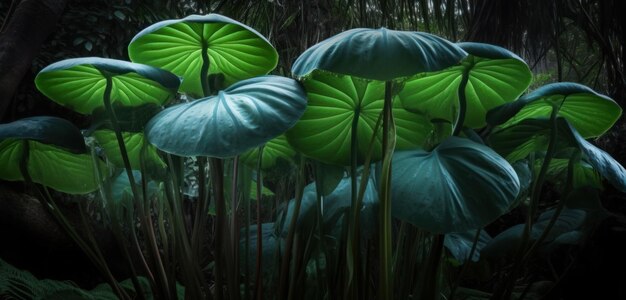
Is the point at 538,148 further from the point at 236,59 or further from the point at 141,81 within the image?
the point at 141,81

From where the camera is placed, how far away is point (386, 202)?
80 cm

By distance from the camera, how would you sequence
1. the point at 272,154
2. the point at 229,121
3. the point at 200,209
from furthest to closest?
the point at 272,154 < the point at 200,209 < the point at 229,121

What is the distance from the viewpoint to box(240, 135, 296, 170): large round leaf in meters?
1.16

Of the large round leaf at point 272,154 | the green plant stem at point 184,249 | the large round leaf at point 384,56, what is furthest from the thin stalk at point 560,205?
the green plant stem at point 184,249

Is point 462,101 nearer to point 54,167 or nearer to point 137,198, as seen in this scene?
point 137,198

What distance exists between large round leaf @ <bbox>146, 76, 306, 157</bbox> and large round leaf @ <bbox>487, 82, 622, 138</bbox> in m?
0.37

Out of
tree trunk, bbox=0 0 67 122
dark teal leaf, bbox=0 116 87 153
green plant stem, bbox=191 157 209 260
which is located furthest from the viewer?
tree trunk, bbox=0 0 67 122

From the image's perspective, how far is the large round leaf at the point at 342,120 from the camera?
0.96m

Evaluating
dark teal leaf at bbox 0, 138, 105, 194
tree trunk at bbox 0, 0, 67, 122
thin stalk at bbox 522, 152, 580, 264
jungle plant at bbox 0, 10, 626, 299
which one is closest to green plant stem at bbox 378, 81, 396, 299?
jungle plant at bbox 0, 10, 626, 299

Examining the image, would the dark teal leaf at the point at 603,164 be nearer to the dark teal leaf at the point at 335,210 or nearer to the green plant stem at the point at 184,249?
the dark teal leaf at the point at 335,210

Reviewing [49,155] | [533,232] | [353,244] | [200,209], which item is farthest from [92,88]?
[533,232]

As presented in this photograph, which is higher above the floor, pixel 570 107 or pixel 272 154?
pixel 570 107

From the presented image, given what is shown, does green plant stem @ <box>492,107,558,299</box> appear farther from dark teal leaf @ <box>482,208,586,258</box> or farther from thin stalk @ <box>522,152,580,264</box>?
dark teal leaf @ <box>482,208,586,258</box>

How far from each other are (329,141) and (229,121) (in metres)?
0.32
